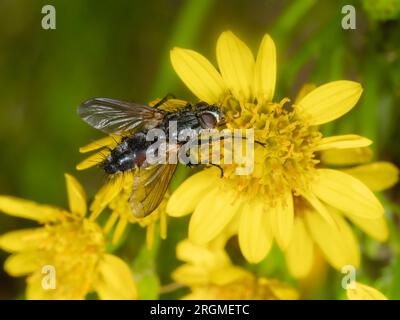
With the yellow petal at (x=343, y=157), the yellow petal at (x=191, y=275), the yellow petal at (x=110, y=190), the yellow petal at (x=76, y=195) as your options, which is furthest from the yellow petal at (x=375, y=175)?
the yellow petal at (x=76, y=195)

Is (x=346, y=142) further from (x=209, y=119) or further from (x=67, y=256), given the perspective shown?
(x=67, y=256)

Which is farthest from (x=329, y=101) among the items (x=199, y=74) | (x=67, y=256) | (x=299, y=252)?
(x=67, y=256)

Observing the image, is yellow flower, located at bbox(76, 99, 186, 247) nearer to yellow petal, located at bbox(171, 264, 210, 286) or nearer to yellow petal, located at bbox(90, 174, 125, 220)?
yellow petal, located at bbox(90, 174, 125, 220)

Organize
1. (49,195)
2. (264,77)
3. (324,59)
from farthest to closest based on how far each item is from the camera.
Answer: (49,195) → (324,59) → (264,77)

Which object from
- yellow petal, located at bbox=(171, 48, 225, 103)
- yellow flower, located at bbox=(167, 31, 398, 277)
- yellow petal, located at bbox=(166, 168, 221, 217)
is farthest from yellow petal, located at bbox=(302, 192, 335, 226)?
yellow petal, located at bbox=(171, 48, 225, 103)

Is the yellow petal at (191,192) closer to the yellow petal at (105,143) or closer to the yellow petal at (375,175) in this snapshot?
the yellow petal at (105,143)
